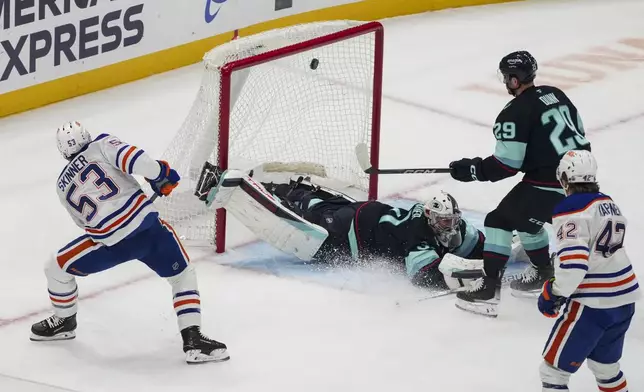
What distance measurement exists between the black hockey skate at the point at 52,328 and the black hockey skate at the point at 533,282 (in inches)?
71.7

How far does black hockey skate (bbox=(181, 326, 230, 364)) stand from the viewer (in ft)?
16.6

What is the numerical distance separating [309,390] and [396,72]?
4.37m

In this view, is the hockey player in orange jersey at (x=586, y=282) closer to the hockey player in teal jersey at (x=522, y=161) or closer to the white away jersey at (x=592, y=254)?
the white away jersey at (x=592, y=254)

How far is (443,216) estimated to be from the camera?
5.61m

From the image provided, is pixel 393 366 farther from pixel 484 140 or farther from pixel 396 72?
pixel 396 72

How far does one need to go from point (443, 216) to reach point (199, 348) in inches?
46.2

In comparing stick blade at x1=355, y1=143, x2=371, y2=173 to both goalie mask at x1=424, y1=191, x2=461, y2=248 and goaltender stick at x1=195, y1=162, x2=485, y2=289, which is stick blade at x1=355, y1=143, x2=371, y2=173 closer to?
goaltender stick at x1=195, y1=162, x2=485, y2=289

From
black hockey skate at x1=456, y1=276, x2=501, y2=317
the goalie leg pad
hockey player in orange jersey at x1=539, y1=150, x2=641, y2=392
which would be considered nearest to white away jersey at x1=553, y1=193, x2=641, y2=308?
hockey player in orange jersey at x1=539, y1=150, x2=641, y2=392

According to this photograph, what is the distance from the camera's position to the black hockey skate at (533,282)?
5.75 metres

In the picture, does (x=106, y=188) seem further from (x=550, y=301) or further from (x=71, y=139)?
(x=550, y=301)

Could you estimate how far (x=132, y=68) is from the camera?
341 inches

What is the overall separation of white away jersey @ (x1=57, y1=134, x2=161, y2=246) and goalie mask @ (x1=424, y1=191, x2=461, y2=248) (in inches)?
47.7

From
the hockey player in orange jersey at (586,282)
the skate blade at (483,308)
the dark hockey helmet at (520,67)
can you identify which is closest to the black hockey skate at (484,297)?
the skate blade at (483,308)

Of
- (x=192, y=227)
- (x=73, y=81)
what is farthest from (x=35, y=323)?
(x=73, y=81)
